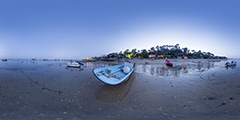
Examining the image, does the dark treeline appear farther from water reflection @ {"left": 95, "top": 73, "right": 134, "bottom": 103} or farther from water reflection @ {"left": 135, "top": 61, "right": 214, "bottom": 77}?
water reflection @ {"left": 95, "top": 73, "right": 134, "bottom": 103}

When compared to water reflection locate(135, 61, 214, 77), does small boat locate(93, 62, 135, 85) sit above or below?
above

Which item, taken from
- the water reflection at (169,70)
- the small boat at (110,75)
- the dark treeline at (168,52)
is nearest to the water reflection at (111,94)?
the small boat at (110,75)

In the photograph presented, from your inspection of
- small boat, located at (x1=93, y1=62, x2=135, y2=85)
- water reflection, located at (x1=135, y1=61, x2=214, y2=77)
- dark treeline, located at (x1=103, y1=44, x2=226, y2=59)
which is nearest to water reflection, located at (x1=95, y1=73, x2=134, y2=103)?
small boat, located at (x1=93, y1=62, x2=135, y2=85)

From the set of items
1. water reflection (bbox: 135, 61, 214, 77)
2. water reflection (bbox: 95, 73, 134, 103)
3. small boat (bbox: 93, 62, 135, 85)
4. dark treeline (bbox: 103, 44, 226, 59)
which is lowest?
water reflection (bbox: 95, 73, 134, 103)

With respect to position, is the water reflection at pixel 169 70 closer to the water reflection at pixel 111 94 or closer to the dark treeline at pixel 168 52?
the water reflection at pixel 111 94

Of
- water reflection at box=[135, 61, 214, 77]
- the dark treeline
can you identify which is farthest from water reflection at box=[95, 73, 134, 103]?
the dark treeline

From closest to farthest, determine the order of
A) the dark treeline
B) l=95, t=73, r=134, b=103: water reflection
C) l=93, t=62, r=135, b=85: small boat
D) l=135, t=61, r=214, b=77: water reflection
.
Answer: l=95, t=73, r=134, b=103: water reflection < l=93, t=62, r=135, b=85: small boat < l=135, t=61, r=214, b=77: water reflection < the dark treeline

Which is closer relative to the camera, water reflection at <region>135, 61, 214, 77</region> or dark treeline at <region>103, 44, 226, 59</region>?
water reflection at <region>135, 61, 214, 77</region>

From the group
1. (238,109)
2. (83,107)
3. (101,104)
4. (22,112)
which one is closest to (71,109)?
(83,107)

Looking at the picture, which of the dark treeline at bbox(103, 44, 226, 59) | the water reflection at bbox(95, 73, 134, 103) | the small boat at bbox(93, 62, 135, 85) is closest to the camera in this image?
the water reflection at bbox(95, 73, 134, 103)

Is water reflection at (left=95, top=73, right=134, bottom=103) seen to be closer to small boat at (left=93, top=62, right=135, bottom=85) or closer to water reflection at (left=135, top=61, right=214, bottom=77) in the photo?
small boat at (left=93, top=62, right=135, bottom=85)

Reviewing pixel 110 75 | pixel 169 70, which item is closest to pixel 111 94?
pixel 110 75

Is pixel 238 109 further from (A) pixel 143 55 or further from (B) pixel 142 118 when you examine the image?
(A) pixel 143 55

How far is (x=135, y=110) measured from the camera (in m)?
5.36
